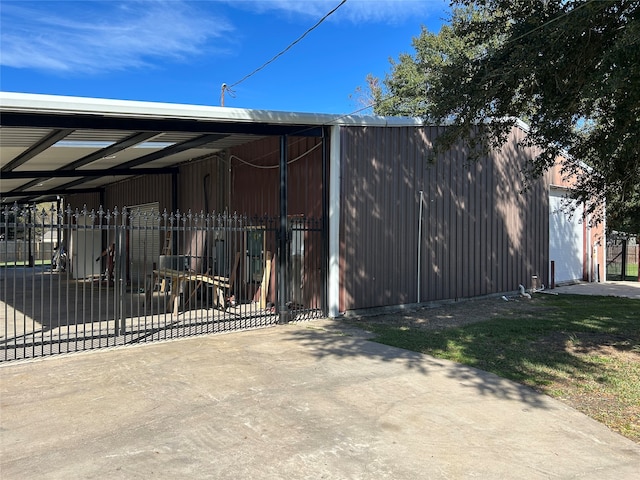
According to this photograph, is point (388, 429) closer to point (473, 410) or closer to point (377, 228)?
point (473, 410)

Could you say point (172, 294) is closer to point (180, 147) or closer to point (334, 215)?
point (180, 147)

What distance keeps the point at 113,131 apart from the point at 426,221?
659 centimetres

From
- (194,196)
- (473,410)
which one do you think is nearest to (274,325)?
(473,410)

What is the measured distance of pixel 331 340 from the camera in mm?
7770

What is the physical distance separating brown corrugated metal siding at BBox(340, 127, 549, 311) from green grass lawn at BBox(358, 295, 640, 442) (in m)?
1.54

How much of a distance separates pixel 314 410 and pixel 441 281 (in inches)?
280

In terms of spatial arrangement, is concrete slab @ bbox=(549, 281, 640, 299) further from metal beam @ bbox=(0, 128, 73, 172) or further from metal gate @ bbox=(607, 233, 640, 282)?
A: metal beam @ bbox=(0, 128, 73, 172)

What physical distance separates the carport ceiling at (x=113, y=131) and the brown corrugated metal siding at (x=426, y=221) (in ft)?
5.19

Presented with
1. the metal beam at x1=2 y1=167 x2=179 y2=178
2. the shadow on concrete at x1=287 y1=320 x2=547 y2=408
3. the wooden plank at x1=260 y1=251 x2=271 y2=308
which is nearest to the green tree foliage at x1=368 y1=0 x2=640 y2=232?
the shadow on concrete at x1=287 y1=320 x2=547 y2=408

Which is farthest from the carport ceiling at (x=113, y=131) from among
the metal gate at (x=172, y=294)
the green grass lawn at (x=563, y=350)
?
the green grass lawn at (x=563, y=350)

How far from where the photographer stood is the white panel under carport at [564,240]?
14.8m

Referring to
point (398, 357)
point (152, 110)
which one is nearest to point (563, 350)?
point (398, 357)

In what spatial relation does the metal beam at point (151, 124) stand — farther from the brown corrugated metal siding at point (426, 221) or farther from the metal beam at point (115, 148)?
the brown corrugated metal siding at point (426, 221)

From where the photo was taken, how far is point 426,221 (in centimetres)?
1091
